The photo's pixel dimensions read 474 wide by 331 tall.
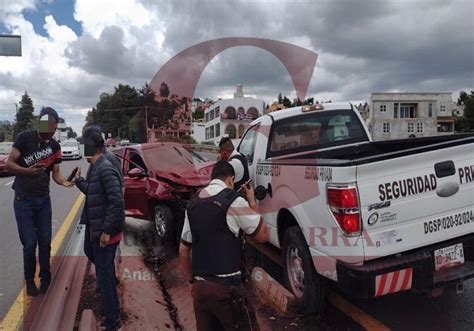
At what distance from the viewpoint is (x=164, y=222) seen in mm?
7160

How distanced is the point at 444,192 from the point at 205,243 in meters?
2.24

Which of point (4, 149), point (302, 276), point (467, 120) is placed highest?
point (467, 120)

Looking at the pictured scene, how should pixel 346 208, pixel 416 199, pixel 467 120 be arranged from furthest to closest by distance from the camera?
pixel 467 120 < pixel 416 199 < pixel 346 208

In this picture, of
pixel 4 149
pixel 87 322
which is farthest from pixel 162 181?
pixel 4 149

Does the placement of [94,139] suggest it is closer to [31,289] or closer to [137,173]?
[31,289]

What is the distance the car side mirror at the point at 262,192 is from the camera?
203 inches

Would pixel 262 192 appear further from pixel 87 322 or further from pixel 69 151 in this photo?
pixel 69 151

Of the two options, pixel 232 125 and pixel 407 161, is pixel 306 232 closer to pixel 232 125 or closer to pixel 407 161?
pixel 407 161

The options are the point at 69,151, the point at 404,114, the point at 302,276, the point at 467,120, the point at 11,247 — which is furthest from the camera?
the point at 467,120

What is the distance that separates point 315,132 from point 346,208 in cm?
259

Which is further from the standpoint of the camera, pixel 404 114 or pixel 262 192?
pixel 404 114

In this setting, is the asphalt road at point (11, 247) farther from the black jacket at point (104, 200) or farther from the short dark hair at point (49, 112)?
the short dark hair at point (49, 112)

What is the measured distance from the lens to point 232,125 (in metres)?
16.4

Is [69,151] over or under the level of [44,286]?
over
